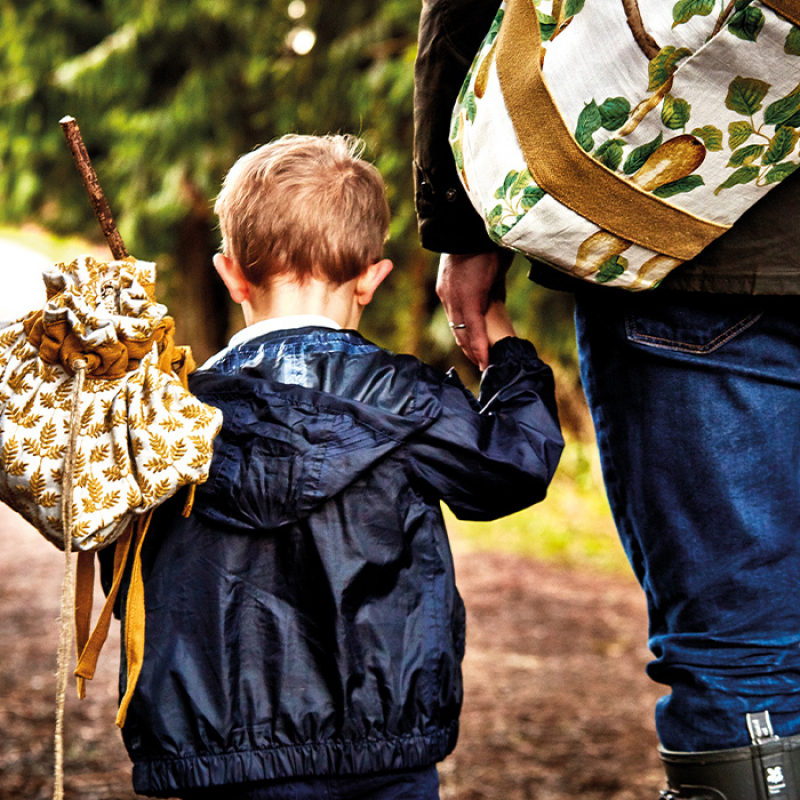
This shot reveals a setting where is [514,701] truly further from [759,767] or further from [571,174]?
[571,174]

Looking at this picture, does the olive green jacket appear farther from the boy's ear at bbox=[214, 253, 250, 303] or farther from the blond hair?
the boy's ear at bbox=[214, 253, 250, 303]

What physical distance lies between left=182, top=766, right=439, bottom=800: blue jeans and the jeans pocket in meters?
0.81

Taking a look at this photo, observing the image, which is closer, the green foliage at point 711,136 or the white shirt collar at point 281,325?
the green foliage at point 711,136

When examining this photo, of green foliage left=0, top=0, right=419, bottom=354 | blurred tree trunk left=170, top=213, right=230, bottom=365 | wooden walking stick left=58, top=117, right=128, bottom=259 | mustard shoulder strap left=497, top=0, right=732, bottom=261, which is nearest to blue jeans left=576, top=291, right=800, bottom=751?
mustard shoulder strap left=497, top=0, right=732, bottom=261

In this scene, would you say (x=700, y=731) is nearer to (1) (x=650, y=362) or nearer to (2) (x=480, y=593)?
(1) (x=650, y=362)

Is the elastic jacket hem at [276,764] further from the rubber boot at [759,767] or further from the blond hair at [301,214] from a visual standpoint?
the blond hair at [301,214]

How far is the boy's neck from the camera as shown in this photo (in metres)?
1.75

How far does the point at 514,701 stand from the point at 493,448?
2497mm

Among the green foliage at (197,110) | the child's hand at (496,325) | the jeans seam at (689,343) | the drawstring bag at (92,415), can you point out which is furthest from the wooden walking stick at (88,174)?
the green foliage at (197,110)

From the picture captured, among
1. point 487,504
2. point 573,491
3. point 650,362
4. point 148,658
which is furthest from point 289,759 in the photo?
point 573,491

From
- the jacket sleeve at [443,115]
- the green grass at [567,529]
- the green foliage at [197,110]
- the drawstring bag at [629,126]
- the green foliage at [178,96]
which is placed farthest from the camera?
the green grass at [567,529]

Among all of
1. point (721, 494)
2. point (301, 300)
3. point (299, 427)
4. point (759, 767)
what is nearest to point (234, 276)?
point (301, 300)

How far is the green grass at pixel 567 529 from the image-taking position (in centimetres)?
638

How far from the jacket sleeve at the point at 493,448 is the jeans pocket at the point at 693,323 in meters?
0.26
